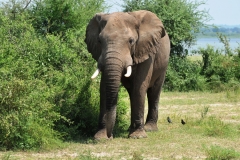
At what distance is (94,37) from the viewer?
1113 cm

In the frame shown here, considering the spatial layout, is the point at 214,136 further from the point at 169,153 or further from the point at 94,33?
the point at 94,33

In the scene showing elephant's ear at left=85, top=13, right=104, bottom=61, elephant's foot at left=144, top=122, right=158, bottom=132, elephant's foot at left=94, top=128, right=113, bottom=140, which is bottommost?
elephant's foot at left=144, top=122, right=158, bottom=132

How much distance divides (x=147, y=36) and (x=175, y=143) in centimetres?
200

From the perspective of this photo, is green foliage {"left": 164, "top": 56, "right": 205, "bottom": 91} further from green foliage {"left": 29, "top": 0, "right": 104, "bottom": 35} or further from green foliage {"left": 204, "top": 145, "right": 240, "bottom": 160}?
green foliage {"left": 204, "top": 145, "right": 240, "bottom": 160}

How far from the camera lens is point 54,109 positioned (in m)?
10.8

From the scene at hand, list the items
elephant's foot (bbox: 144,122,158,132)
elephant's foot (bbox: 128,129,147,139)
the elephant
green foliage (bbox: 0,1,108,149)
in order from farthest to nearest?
elephant's foot (bbox: 144,122,158,132) < elephant's foot (bbox: 128,129,147,139) < the elephant < green foliage (bbox: 0,1,108,149)

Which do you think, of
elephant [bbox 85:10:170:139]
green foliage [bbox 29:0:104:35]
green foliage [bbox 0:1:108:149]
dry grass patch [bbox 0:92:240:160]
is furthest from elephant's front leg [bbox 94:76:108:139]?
green foliage [bbox 29:0:104:35]

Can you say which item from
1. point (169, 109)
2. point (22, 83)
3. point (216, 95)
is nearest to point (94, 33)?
point (22, 83)

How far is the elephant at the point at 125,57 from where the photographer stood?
33.4ft

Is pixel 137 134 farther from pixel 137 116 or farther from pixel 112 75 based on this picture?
pixel 112 75

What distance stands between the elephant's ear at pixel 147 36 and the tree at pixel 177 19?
1073cm

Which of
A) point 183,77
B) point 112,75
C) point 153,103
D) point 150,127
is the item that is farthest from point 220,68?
point 112,75

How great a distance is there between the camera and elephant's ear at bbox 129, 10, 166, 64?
11.0 metres

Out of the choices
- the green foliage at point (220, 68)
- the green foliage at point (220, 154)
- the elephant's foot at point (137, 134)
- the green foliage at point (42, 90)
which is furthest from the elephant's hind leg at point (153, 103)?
the green foliage at point (220, 68)
